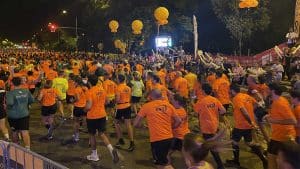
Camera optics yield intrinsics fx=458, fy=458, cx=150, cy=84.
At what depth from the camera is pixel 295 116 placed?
23.6 feet

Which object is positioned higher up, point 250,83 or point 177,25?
point 177,25

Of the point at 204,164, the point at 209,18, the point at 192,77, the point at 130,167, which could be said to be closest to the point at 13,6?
the point at 209,18

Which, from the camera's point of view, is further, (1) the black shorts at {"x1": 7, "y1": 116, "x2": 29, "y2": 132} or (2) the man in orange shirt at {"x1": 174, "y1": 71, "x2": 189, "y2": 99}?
(2) the man in orange shirt at {"x1": 174, "y1": 71, "x2": 189, "y2": 99}

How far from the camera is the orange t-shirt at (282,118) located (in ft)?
23.3

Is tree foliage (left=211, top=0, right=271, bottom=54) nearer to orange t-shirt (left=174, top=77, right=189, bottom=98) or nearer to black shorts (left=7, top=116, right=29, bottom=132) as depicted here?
orange t-shirt (left=174, top=77, right=189, bottom=98)

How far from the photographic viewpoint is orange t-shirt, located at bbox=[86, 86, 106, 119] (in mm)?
9547

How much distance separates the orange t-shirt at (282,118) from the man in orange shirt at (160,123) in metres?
1.58

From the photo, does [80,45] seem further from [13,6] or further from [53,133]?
[53,133]

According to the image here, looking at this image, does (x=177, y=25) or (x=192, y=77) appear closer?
(x=192, y=77)

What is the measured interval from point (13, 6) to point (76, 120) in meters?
54.3

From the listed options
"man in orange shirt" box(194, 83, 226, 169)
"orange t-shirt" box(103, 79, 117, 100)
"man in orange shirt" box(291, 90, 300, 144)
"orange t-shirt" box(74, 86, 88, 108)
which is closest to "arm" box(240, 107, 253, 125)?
"man in orange shirt" box(194, 83, 226, 169)

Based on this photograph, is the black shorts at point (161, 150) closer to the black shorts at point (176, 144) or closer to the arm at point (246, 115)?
the black shorts at point (176, 144)

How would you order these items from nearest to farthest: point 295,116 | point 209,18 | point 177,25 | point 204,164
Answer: point 204,164 → point 295,116 → point 177,25 → point 209,18

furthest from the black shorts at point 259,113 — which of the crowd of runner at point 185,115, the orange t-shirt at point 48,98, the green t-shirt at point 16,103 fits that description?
the orange t-shirt at point 48,98
